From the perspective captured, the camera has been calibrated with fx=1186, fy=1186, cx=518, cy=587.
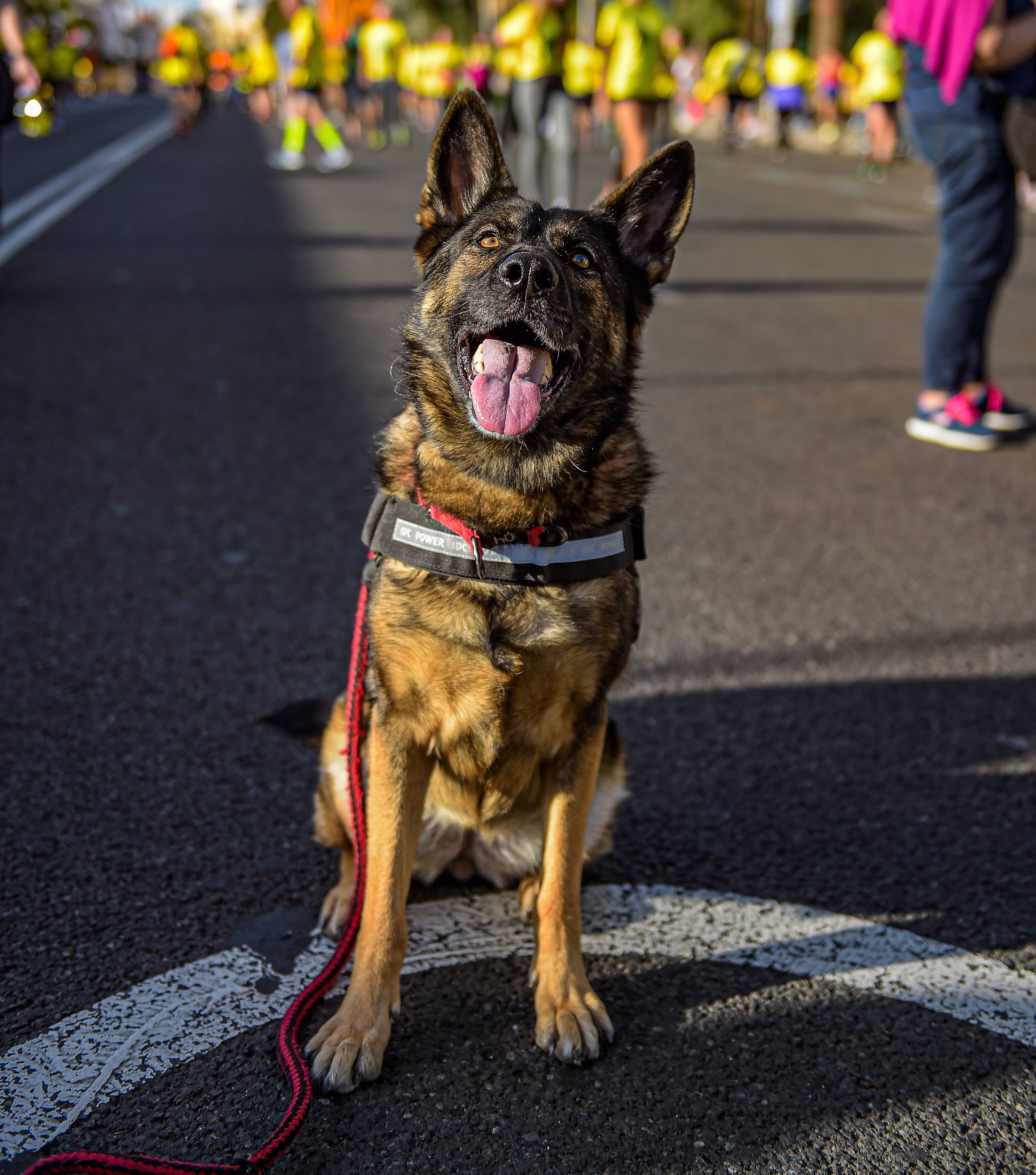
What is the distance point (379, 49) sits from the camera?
3036 cm

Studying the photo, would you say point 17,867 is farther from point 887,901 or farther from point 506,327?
point 887,901

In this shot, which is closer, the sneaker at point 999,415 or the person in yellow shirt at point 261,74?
the sneaker at point 999,415

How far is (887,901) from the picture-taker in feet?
8.75

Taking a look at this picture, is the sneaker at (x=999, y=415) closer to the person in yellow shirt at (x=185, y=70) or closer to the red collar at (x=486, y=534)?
the red collar at (x=486, y=534)

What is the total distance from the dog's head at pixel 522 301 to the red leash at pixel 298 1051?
0.45 meters

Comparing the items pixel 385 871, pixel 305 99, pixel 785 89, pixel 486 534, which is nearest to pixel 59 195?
pixel 305 99

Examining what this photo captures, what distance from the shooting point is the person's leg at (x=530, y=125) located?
11484mm

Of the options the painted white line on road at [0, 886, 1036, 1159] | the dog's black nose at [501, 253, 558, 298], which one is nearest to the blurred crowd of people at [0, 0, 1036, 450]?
the dog's black nose at [501, 253, 558, 298]

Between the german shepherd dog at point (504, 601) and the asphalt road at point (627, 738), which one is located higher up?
the german shepherd dog at point (504, 601)

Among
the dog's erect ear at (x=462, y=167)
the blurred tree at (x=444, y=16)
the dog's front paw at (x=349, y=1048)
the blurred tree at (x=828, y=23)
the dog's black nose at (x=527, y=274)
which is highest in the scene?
the dog's erect ear at (x=462, y=167)

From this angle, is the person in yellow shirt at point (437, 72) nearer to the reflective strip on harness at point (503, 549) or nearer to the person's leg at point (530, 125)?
the person's leg at point (530, 125)

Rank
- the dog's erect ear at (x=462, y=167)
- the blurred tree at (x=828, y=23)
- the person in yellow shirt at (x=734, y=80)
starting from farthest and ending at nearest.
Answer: the blurred tree at (x=828, y=23), the person in yellow shirt at (x=734, y=80), the dog's erect ear at (x=462, y=167)

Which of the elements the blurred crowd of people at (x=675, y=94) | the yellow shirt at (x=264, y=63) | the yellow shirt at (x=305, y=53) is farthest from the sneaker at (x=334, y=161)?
the yellow shirt at (x=264, y=63)

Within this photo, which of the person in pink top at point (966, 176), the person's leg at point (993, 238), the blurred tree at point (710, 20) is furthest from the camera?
the blurred tree at point (710, 20)
